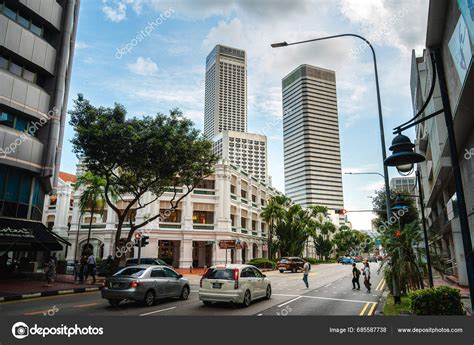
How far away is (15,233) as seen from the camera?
2036 cm

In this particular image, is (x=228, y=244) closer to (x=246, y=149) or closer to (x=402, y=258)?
(x=402, y=258)

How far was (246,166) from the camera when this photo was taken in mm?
150750

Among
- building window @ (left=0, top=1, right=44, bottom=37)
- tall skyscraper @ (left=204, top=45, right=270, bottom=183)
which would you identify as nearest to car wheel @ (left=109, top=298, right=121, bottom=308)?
building window @ (left=0, top=1, right=44, bottom=37)

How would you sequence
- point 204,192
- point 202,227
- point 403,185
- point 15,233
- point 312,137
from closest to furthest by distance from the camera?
point 15,233 < point 202,227 < point 204,192 < point 403,185 < point 312,137

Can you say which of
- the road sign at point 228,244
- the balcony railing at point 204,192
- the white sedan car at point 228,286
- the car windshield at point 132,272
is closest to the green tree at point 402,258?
the white sedan car at point 228,286

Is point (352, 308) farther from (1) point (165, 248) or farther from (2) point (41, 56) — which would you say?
(1) point (165, 248)

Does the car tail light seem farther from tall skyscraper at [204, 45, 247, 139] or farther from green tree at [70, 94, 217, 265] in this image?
tall skyscraper at [204, 45, 247, 139]

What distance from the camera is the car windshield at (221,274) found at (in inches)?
508

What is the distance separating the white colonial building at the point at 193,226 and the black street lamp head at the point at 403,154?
34.0 meters

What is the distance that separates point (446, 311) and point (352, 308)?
5.59m

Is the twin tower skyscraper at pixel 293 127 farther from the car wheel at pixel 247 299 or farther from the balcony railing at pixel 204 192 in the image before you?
the car wheel at pixel 247 299

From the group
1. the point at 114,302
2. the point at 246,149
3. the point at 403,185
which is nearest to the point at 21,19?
the point at 114,302

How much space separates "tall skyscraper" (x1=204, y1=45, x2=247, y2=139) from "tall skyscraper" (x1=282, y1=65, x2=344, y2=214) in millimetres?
39831

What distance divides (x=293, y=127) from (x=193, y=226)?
9017 cm
